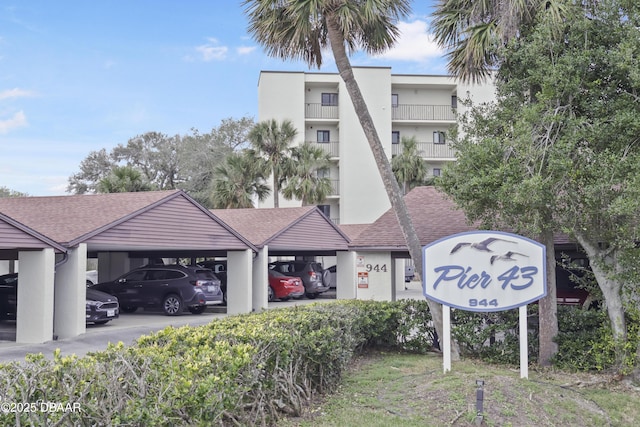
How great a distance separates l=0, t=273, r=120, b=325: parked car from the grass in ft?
29.7

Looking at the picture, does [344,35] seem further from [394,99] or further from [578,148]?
[394,99]

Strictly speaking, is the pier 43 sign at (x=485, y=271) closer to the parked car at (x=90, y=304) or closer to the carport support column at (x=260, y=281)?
the parked car at (x=90, y=304)

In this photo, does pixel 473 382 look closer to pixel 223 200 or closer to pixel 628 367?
pixel 628 367

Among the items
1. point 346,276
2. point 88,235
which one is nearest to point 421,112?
point 346,276

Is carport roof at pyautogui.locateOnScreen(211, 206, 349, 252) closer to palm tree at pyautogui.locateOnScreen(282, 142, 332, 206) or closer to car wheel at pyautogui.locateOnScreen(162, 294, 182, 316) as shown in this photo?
car wheel at pyautogui.locateOnScreen(162, 294, 182, 316)

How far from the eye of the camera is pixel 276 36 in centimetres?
1301

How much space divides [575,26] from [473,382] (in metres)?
5.94

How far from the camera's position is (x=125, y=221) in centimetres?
1622

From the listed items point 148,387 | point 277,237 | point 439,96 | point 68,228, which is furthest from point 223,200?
point 148,387

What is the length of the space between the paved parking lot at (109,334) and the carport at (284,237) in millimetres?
1745

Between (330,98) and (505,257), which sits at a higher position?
(330,98)

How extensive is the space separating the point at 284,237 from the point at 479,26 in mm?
12465

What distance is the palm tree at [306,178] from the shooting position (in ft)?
98.3

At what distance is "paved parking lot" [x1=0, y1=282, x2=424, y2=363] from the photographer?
12922 mm
